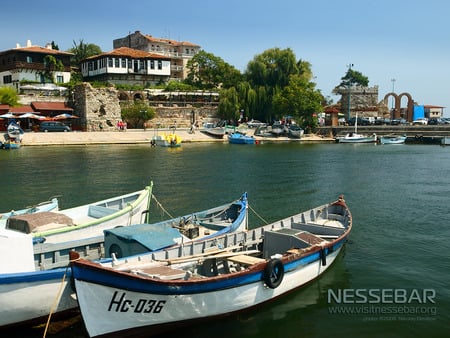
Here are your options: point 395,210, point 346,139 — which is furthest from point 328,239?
point 346,139

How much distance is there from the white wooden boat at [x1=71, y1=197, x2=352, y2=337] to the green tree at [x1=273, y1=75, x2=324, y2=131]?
66.9 metres

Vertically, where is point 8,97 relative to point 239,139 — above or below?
above

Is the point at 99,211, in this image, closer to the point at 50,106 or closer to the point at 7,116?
Answer: the point at 7,116

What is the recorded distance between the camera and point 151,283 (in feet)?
31.7

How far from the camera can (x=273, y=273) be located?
11.7 meters

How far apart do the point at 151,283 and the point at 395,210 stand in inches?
743

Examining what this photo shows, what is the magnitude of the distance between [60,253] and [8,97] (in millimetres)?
61062

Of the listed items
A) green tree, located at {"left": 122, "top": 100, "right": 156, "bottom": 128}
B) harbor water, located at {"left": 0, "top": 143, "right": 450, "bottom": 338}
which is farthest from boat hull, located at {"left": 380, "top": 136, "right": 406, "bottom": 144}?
green tree, located at {"left": 122, "top": 100, "right": 156, "bottom": 128}

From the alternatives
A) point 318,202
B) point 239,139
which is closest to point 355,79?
point 239,139

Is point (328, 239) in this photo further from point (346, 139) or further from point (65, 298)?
point (346, 139)

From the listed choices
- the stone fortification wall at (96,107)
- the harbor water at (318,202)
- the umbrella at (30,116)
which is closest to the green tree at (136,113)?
the stone fortification wall at (96,107)

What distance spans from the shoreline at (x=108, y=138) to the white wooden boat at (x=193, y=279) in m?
53.0

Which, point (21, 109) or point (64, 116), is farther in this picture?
point (64, 116)

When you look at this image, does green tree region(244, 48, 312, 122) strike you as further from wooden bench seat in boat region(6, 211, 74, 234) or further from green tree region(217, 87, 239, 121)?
wooden bench seat in boat region(6, 211, 74, 234)
